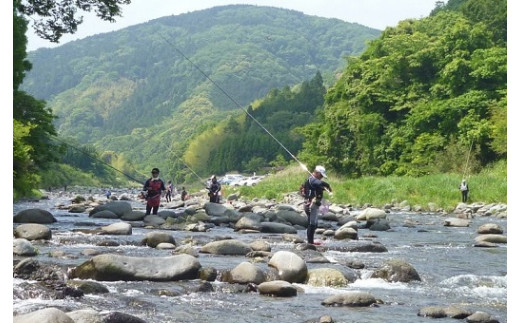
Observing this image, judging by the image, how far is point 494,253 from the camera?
15.2 meters

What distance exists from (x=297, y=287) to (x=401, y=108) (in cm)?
4395

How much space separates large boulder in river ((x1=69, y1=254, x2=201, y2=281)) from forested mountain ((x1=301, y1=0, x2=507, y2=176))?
109 ft

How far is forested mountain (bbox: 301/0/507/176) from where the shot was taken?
44625 millimetres

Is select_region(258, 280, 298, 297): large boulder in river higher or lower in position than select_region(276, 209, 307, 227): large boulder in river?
higher

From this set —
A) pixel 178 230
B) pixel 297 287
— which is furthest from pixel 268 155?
pixel 297 287

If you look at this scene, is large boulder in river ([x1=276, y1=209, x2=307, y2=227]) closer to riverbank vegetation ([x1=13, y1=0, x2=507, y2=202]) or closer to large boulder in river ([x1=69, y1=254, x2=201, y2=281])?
riverbank vegetation ([x1=13, y1=0, x2=507, y2=202])

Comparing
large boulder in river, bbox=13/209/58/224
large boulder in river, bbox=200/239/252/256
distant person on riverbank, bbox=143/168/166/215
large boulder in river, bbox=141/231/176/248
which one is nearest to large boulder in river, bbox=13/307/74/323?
large boulder in river, bbox=200/239/252/256

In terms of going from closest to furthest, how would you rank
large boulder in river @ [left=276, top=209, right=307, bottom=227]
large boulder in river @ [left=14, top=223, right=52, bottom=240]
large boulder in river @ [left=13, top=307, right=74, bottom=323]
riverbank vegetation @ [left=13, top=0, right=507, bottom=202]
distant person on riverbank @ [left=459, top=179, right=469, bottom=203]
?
A: large boulder in river @ [left=13, top=307, right=74, bottom=323], large boulder in river @ [left=14, top=223, right=52, bottom=240], large boulder in river @ [left=276, top=209, right=307, bottom=227], distant person on riverbank @ [left=459, top=179, right=469, bottom=203], riverbank vegetation @ [left=13, top=0, right=507, bottom=202]

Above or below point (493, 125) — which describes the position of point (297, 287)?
below

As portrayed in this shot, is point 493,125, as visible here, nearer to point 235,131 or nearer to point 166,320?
point 166,320

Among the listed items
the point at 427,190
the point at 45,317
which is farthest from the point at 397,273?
the point at 427,190

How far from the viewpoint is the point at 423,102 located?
168 feet

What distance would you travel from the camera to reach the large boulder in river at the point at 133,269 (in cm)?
986

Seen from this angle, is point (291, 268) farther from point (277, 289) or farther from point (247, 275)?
point (277, 289)
